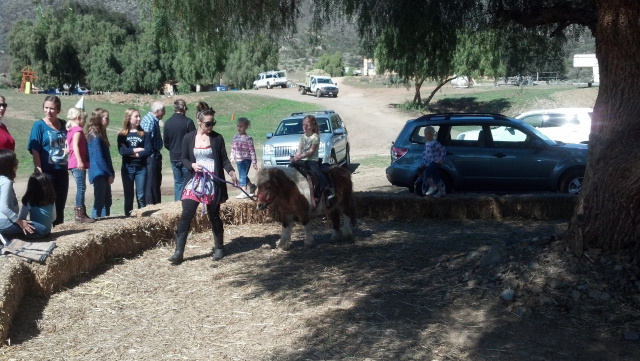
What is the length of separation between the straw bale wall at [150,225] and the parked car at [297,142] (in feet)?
22.7

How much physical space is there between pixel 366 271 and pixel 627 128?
117 inches

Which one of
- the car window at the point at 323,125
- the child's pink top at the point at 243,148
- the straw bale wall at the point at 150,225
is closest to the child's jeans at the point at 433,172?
the straw bale wall at the point at 150,225

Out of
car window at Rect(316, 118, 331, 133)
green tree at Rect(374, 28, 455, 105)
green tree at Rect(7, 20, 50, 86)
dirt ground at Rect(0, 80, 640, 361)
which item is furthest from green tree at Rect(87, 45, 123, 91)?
dirt ground at Rect(0, 80, 640, 361)

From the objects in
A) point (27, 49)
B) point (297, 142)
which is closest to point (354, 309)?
point (297, 142)

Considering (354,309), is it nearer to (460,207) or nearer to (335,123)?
(460,207)

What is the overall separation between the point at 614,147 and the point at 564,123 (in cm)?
1557

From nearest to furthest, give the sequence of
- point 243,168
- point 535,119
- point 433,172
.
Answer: point 433,172 → point 243,168 → point 535,119

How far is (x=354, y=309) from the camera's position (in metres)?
6.19

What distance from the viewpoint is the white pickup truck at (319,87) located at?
55.5 meters

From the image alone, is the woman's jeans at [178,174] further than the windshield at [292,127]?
No

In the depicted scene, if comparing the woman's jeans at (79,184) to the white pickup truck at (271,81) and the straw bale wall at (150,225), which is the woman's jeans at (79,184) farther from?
the white pickup truck at (271,81)

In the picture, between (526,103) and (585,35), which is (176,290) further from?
(526,103)

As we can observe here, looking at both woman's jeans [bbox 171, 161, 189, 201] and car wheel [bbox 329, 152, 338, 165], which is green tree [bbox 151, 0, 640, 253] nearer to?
woman's jeans [bbox 171, 161, 189, 201]

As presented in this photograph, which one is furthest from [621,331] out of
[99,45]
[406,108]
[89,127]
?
[99,45]
